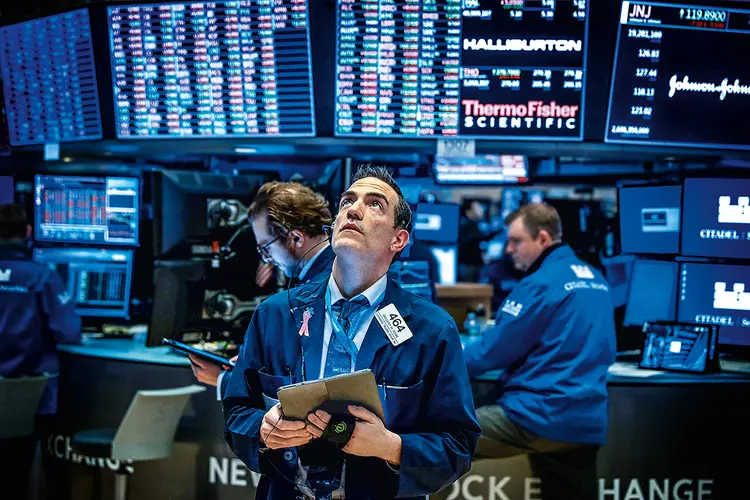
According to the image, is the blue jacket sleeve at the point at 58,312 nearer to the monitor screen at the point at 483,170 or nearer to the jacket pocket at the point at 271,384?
the jacket pocket at the point at 271,384

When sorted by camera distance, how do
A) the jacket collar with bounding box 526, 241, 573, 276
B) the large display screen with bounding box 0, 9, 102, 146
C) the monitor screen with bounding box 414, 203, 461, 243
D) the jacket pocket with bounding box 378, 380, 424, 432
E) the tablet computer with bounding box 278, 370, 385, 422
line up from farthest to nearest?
the monitor screen with bounding box 414, 203, 461, 243 < the large display screen with bounding box 0, 9, 102, 146 < the jacket collar with bounding box 526, 241, 573, 276 < the jacket pocket with bounding box 378, 380, 424, 432 < the tablet computer with bounding box 278, 370, 385, 422

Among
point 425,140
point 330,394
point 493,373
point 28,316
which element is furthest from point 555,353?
point 28,316

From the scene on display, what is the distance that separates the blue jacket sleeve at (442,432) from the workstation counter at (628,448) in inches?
67.5

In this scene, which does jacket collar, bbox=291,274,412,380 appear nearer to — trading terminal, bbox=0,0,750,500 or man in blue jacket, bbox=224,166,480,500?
man in blue jacket, bbox=224,166,480,500

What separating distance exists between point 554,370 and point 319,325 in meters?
1.73

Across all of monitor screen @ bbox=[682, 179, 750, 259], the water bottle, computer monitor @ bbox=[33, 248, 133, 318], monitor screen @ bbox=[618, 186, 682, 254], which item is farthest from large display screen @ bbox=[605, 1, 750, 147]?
computer monitor @ bbox=[33, 248, 133, 318]

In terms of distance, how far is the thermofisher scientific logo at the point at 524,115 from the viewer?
3.63 metres

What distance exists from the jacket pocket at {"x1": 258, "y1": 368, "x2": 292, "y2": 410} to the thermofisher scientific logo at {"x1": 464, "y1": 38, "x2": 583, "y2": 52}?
2.27 metres

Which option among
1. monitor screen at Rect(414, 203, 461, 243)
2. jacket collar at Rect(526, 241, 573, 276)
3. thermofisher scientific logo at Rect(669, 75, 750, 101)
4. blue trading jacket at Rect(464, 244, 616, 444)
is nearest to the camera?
blue trading jacket at Rect(464, 244, 616, 444)

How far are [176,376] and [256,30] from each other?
176 centimetres

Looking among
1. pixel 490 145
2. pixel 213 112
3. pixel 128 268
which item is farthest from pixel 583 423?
pixel 128 268

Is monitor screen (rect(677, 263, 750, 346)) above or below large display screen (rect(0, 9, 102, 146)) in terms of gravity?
below

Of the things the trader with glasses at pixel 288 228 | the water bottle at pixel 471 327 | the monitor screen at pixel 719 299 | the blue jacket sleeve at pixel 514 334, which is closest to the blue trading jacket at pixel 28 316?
the trader with glasses at pixel 288 228

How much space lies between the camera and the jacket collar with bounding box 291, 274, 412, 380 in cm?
184
